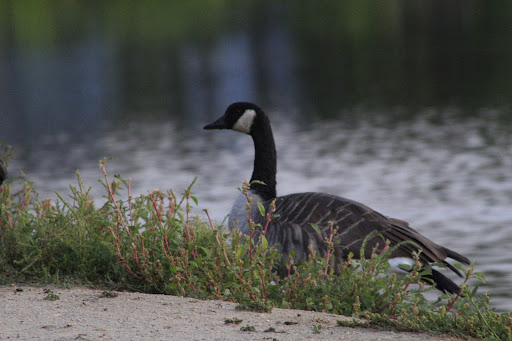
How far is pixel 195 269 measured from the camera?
216 inches

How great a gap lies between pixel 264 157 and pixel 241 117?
0.47 m

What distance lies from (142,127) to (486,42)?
19.3m

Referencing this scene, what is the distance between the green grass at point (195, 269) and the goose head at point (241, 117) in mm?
1953

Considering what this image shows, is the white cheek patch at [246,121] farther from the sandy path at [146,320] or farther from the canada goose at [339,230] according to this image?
the sandy path at [146,320]

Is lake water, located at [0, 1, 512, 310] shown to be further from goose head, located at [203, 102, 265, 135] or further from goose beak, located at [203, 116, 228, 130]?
goose head, located at [203, 102, 265, 135]

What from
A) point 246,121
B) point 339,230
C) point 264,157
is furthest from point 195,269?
Result: point 246,121

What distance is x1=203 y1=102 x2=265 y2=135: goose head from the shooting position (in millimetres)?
7957

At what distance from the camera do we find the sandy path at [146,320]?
166 inches

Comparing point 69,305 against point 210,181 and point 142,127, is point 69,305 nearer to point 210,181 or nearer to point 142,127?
point 210,181

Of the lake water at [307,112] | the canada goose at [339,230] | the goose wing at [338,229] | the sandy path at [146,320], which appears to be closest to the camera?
the sandy path at [146,320]

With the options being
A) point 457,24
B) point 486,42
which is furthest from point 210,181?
point 457,24

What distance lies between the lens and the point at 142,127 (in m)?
22.2

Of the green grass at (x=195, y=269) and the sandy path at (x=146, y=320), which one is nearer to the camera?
the sandy path at (x=146, y=320)

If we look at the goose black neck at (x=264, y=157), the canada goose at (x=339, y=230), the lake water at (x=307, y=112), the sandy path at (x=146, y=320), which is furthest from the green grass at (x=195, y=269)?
the goose black neck at (x=264, y=157)
